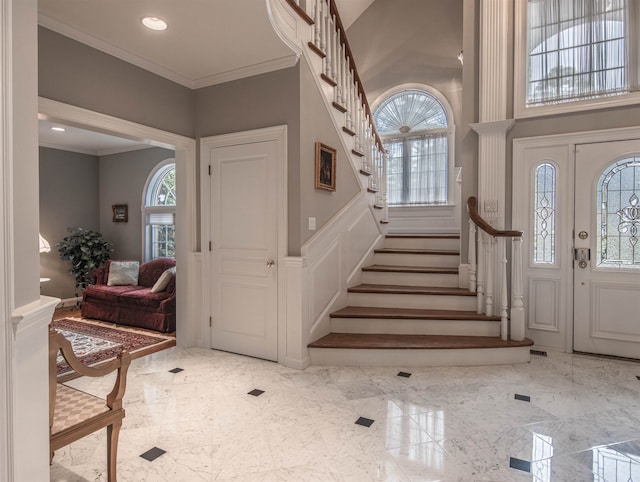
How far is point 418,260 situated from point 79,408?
379cm

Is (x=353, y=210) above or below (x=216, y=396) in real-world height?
above

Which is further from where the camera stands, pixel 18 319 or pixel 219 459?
pixel 219 459

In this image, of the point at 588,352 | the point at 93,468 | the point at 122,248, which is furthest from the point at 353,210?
the point at 122,248

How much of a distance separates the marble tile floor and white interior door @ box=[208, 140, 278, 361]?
1.11ft

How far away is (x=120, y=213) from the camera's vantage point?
668 centimetres

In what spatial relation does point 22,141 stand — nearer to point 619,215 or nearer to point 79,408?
point 79,408

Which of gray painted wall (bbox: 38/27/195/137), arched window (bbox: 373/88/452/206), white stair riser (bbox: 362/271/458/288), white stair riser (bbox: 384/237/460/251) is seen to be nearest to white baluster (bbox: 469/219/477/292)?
white stair riser (bbox: 362/271/458/288)

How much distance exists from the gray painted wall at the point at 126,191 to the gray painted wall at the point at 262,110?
2.93 m

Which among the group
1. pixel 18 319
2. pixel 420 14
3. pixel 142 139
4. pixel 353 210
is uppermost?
pixel 420 14

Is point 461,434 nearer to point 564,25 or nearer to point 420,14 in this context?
point 564,25

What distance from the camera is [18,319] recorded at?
40.8 inches

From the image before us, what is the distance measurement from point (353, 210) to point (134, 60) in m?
2.49

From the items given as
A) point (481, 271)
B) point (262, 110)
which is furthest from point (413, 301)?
point (262, 110)

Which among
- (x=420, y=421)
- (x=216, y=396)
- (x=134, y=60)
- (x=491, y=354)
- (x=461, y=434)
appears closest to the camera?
(x=461, y=434)
